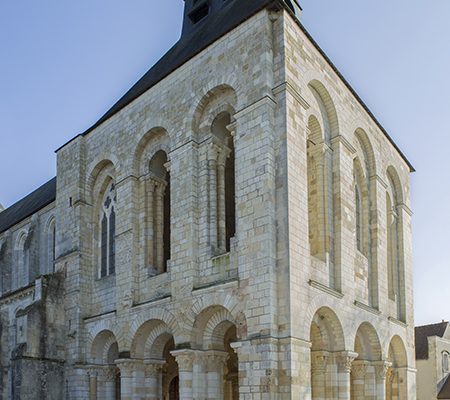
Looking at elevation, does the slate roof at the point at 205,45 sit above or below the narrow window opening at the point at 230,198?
above

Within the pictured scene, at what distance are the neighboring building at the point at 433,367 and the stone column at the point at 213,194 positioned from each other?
956 inches

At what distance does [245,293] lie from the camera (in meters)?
13.1

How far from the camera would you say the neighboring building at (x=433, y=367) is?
34094 mm

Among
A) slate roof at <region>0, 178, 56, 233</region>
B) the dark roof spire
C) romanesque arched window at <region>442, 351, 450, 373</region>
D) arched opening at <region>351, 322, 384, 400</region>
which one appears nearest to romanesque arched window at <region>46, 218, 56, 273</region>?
slate roof at <region>0, 178, 56, 233</region>

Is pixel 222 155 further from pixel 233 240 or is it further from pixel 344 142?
pixel 344 142

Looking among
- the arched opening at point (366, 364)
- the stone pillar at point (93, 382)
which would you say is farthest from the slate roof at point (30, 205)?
the arched opening at point (366, 364)

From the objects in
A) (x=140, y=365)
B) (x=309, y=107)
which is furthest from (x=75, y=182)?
(x=309, y=107)

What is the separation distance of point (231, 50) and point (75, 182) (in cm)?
729

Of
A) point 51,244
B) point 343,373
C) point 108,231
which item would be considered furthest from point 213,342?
point 51,244

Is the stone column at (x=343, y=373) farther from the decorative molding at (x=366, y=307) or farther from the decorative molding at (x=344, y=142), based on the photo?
the decorative molding at (x=344, y=142)

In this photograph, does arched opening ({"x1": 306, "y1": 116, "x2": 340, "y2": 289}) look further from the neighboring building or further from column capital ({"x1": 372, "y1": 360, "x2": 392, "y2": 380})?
the neighboring building

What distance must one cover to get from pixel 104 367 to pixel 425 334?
82.6 ft

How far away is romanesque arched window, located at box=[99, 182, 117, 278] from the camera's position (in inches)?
715

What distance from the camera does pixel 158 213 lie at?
669 inches
